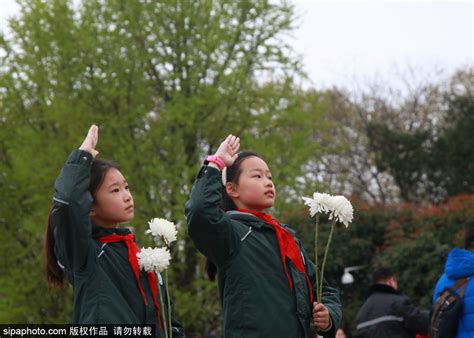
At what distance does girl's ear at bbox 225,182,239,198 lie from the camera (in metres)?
4.73

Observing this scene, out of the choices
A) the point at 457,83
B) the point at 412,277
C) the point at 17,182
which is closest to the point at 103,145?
the point at 17,182

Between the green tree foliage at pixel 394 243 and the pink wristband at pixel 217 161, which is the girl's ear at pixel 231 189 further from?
the green tree foliage at pixel 394 243

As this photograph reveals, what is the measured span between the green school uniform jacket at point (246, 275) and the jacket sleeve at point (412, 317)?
13.0 feet

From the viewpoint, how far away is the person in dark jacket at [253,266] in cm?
418

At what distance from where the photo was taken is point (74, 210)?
409 cm

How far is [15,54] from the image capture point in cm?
1673

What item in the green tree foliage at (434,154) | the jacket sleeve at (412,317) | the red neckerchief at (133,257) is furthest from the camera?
the green tree foliage at (434,154)

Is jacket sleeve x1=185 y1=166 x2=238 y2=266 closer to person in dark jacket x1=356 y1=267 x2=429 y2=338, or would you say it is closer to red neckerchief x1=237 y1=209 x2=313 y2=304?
red neckerchief x1=237 y1=209 x2=313 y2=304

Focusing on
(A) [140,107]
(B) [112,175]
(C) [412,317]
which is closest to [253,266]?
(B) [112,175]

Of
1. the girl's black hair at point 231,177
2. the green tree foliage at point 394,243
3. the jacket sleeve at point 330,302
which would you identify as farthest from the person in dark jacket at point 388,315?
the green tree foliage at point 394,243

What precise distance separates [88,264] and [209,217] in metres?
0.66

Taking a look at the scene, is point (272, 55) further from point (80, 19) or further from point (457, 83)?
point (457, 83)

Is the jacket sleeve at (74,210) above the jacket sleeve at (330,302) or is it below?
above

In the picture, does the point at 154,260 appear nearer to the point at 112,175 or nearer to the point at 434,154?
the point at 112,175
